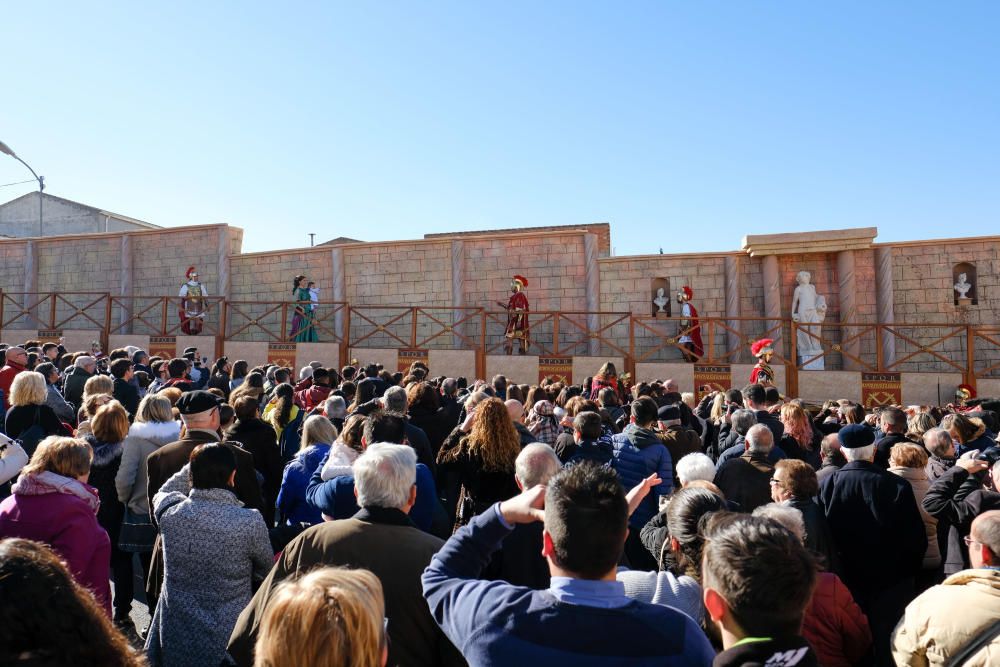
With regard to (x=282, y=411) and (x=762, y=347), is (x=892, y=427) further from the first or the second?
(x=762, y=347)

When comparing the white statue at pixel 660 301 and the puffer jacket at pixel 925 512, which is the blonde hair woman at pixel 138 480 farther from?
the white statue at pixel 660 301

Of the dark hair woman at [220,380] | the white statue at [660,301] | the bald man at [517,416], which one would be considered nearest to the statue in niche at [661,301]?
the white statue at [660,301]

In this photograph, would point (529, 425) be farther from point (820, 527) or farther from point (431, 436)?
point (820, 527)

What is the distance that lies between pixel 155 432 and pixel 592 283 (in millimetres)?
12296

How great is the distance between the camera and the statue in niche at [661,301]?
50.0 ft

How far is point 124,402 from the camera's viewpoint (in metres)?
5.96

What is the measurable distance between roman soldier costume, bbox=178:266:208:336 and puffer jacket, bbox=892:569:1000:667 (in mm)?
15199

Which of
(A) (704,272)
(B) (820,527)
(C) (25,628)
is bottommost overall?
(B) (820,527)

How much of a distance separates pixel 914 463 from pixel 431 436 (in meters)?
3.05

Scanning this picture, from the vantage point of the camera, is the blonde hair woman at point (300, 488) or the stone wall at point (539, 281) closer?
the blonde hair woman at point (300, 488)

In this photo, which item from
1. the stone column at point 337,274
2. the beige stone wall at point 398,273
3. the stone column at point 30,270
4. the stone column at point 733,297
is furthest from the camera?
the stone column at point 30,270

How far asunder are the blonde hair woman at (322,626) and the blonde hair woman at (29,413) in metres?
3.94

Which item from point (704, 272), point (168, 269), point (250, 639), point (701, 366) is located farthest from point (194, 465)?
point (168, 269)

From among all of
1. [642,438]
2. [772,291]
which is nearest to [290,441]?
[642,438]
